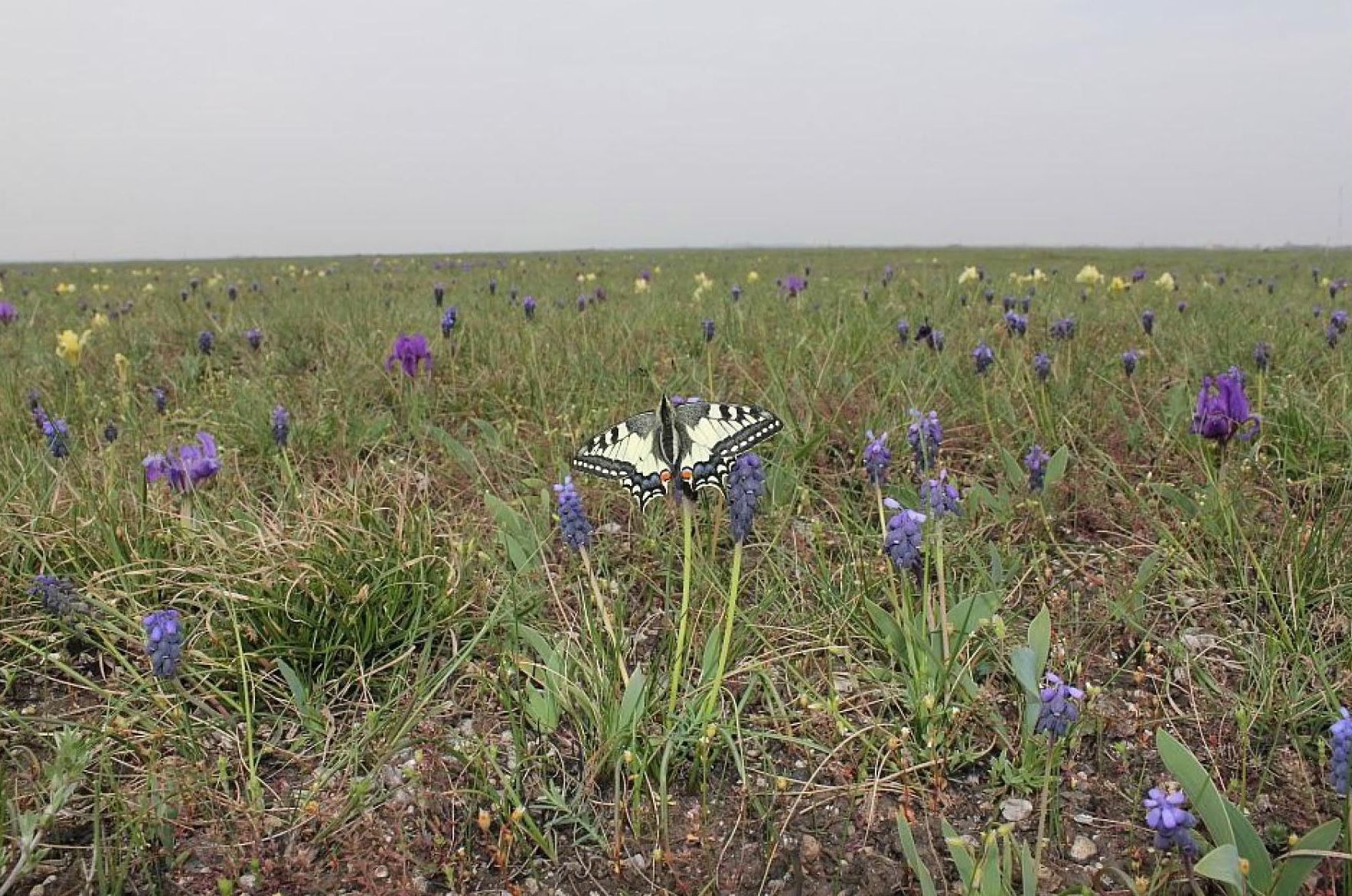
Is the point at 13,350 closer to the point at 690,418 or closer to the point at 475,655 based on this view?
the point at 475,655

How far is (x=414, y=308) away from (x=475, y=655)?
5.83 metres

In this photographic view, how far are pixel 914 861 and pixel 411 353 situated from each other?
3624 mm

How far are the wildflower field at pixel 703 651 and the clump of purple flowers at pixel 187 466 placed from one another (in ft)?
0.05

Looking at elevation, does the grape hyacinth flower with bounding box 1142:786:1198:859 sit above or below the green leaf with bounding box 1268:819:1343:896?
above

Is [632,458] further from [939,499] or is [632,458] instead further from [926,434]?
[926,434]

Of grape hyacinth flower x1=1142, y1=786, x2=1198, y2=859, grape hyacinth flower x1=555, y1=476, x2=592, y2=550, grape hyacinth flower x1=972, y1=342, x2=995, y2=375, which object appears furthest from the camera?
grape hyacinth flower x1=972, y1=342, x2=995, y2=375

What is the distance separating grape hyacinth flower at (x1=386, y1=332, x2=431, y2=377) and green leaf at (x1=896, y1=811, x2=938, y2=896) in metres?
3.47

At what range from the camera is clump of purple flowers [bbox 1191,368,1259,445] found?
9.63ft

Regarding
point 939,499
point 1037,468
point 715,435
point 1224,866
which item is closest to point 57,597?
point 715,435

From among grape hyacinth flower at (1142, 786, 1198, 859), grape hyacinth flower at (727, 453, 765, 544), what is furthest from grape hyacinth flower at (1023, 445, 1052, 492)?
grape hyacinth flower at (1142, 786, 1198, 859)

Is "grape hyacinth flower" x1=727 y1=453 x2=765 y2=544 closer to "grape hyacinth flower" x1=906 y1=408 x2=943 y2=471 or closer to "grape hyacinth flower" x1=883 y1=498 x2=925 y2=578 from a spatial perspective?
"grape hyacinth flower" x1=883 y1=498 x2=925 y2=578

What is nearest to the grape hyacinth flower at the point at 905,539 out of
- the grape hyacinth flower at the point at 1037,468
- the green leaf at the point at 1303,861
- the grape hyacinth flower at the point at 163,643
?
Answer: the green leaf at the point at 1303,861

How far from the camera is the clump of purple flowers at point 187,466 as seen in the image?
299 cm

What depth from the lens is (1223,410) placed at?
297 cm
